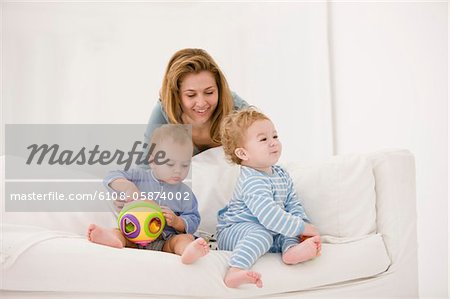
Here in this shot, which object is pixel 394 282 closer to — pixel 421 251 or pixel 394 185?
pixel 394 185

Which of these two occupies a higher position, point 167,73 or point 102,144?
point 167,73

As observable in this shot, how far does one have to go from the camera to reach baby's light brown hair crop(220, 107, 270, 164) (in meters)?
1.64

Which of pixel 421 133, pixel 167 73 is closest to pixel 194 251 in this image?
pixel 167 73

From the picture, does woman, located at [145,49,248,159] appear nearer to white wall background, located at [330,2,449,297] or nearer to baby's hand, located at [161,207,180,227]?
baby's hand, located at [161,207,180,227]

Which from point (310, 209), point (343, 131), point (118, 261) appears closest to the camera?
point (118, 261)

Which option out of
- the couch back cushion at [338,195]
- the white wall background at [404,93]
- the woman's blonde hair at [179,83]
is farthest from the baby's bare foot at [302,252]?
the white wall background at [404,93]

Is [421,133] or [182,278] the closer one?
[182,278]

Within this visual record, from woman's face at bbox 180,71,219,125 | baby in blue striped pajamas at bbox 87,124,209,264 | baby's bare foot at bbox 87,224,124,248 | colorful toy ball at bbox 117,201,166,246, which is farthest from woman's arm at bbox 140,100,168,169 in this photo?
baby's bare foot at bbox 87,224,124,248

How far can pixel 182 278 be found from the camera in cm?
131

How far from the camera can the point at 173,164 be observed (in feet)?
5.59

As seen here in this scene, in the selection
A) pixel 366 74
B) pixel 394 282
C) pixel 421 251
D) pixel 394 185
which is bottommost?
pixel 421 251

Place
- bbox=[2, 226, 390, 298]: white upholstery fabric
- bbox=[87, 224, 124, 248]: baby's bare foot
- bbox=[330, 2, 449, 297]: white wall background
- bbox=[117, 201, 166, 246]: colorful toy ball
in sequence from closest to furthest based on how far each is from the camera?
bbox=[2, 226, 390, 298]: white upholstery fabric
bbox=[87, 224, 124, 248]: baby's bare foot
bbox=[117, 201, 166, 246]: colorful toy ball
bbox=[330, 2, 449, 297]: white wall background

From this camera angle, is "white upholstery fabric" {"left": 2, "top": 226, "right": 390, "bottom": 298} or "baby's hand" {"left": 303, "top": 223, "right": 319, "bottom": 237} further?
"baby's hand" {"left": 303, "top": 223, "right": 319, "bottom": 237}

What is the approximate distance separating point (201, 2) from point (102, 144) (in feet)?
3.13
